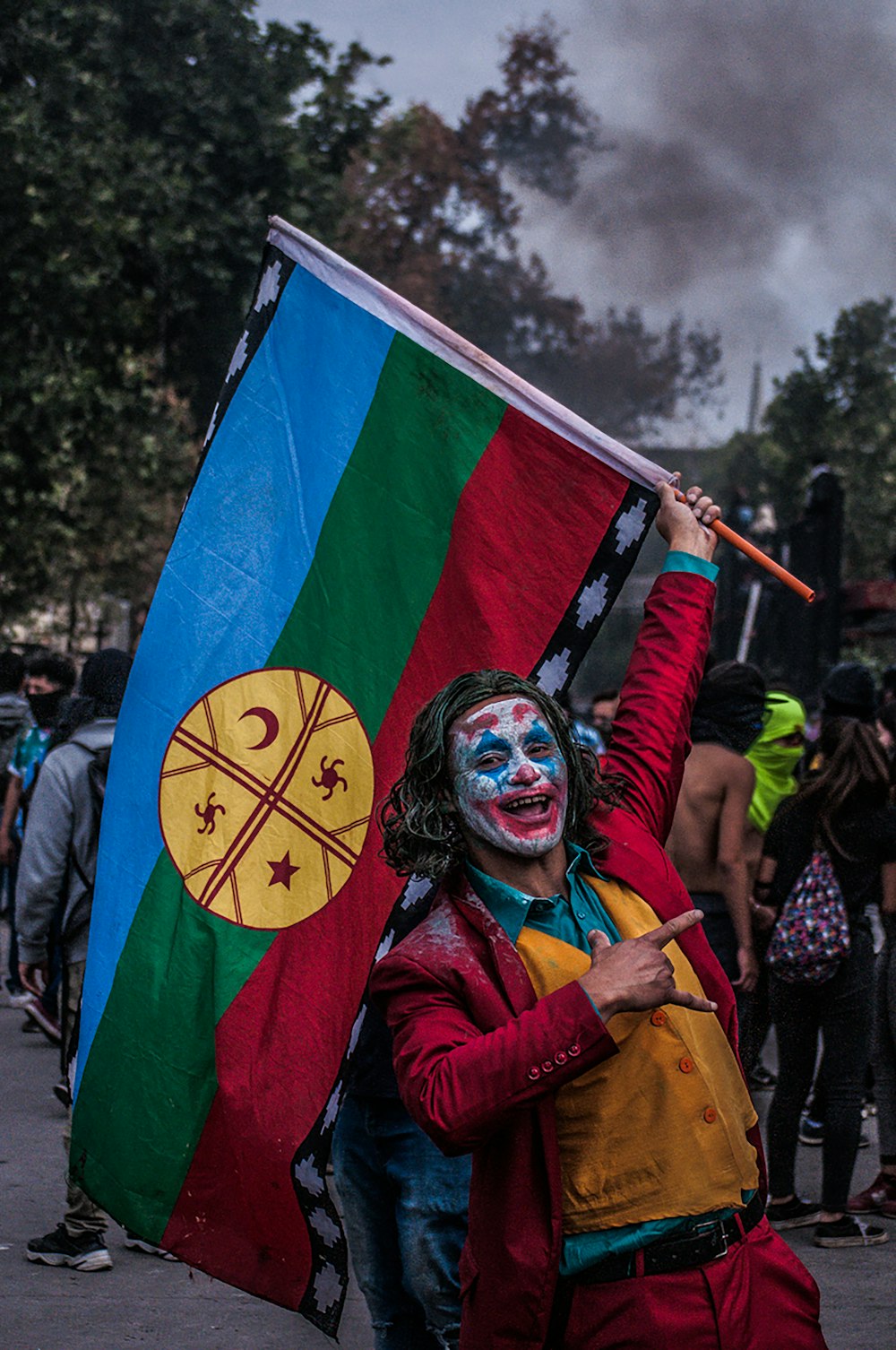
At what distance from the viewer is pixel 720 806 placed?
5.48m

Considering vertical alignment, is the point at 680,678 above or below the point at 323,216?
below

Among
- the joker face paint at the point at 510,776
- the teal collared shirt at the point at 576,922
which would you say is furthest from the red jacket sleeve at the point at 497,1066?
the joker face paint at the point at 510,776

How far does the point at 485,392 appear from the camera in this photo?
130 inches

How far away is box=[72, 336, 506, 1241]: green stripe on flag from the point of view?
312 cm

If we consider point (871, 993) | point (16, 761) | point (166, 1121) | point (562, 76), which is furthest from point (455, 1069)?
point (562, 76)

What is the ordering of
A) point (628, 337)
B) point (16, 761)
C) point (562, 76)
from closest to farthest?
point (16, 761), point (562, 76), point (628, 337)

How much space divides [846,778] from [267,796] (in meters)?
2.96

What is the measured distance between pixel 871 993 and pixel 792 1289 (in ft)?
11.3

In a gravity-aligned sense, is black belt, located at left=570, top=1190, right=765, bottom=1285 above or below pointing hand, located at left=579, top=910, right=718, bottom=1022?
below

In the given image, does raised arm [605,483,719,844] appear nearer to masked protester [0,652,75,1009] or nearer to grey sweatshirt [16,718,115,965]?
grey sweatshirt [16,718,115,965]

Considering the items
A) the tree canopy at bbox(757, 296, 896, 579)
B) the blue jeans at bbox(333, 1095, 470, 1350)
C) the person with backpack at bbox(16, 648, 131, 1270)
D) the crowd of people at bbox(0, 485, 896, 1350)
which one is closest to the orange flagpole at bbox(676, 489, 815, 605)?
the crowd of people at bbox(0, 485, 896, 1350)

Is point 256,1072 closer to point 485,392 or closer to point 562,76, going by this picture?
point 485,392

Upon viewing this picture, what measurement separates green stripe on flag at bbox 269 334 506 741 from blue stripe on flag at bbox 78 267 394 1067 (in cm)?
4

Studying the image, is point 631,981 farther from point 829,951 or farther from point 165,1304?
point 829,951
